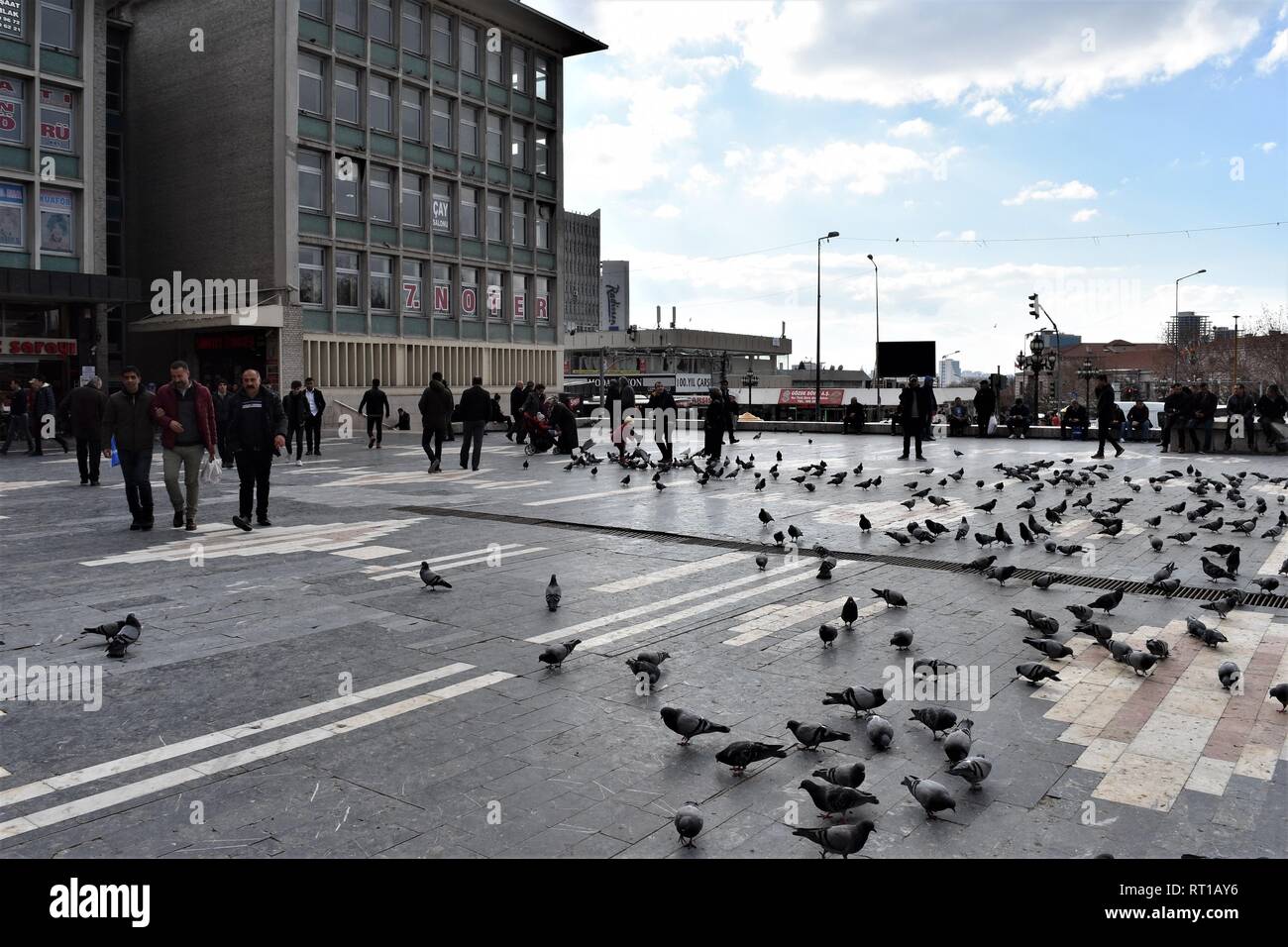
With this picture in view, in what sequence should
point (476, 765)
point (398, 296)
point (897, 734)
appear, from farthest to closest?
point (398, 296)
point (897, 734)
point (476, 765)

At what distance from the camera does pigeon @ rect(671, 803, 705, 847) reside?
148 inches

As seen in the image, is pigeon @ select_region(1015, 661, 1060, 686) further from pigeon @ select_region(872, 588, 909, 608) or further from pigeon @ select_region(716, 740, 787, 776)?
pigeon @ select_region(716, 740, 787, 776)

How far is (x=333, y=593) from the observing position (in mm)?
8477

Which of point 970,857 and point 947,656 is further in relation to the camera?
point 947,656

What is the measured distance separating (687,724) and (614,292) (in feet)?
431

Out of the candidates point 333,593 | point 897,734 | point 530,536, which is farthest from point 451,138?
point 897,734

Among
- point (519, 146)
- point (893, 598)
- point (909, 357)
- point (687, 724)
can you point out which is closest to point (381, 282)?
point (519, 146)

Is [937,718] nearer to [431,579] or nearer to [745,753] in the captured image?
[745,753]

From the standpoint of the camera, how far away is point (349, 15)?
40656mm

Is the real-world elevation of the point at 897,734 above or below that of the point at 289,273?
below

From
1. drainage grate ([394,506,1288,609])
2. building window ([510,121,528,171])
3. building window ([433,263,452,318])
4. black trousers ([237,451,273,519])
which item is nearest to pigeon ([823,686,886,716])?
drainage grate ([394,506,1288,609])

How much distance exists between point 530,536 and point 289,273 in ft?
100

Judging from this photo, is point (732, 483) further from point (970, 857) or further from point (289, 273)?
point (289, 273)
